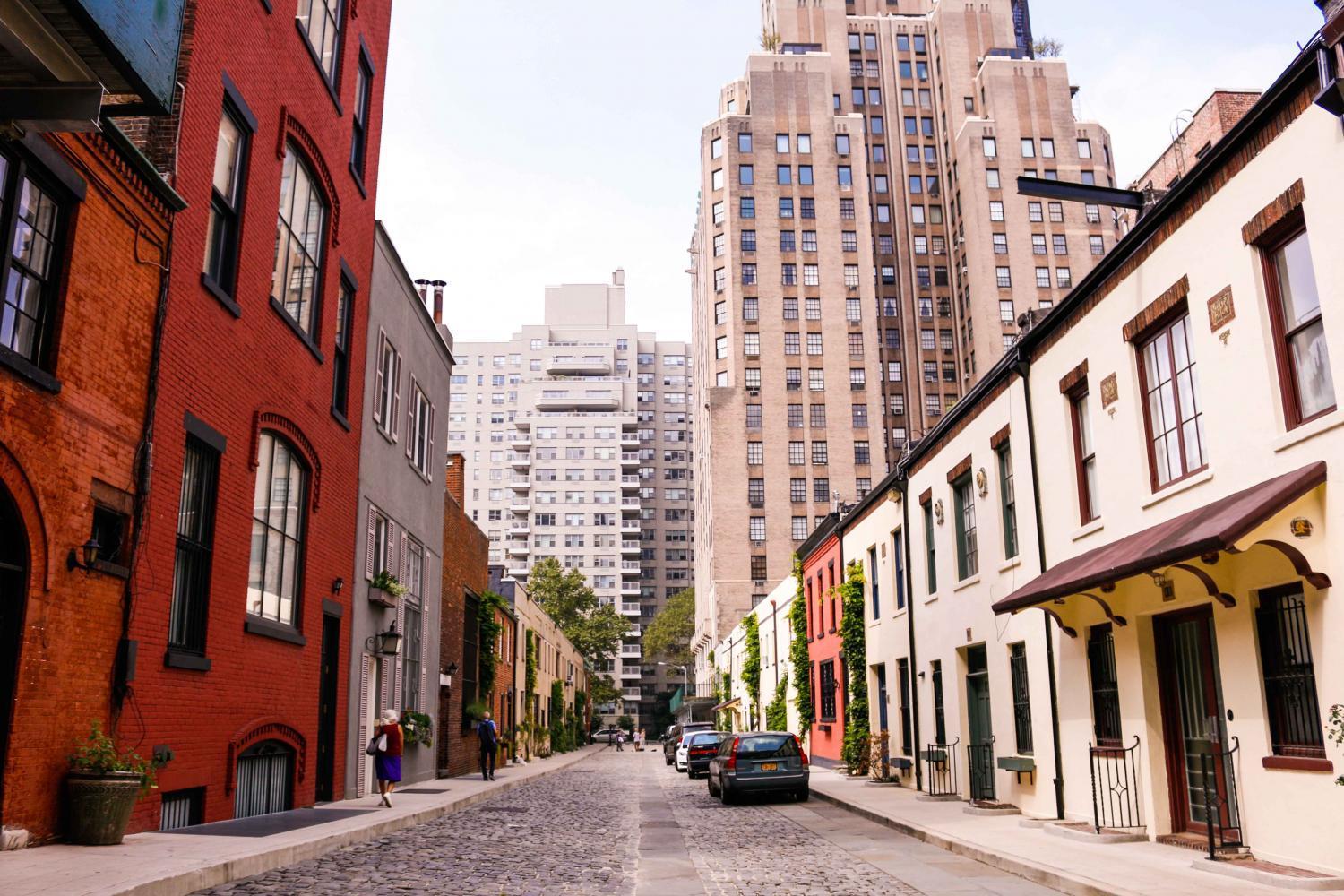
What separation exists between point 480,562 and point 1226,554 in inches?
992

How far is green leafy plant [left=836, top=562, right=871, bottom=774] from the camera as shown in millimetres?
26344

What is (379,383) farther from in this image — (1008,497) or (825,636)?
(825,636)

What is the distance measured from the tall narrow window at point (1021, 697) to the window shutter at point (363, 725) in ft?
35.4

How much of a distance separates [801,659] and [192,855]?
86.3ft

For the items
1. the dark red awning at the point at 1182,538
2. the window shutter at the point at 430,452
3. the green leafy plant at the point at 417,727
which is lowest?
the green leafy plant at the point at 417,727

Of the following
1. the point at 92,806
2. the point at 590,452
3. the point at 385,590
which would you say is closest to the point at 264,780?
the point at 92,806

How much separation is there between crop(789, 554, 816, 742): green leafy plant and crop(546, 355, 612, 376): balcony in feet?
306

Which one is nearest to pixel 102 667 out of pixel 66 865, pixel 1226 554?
pixel 66 865

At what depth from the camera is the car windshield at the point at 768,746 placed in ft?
67.6

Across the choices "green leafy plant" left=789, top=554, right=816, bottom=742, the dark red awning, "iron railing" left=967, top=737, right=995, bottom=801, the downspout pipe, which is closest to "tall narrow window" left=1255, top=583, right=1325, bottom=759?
the dark red awning

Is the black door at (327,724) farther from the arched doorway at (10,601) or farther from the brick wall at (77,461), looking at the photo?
the arched doorway at (10,601)

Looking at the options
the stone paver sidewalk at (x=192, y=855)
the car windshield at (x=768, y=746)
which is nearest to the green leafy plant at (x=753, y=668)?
the car windshield at (x=768, y=746)

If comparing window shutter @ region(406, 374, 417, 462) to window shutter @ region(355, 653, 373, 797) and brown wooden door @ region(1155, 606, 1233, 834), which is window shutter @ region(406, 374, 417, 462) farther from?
brown wooden door @ region(1155, 606, 1233, 834)

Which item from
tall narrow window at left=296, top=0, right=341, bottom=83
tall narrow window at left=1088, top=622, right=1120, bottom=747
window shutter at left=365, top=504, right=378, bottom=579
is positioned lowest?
tall narrow window at left=1088, top=622, right=1120, bottom=747
